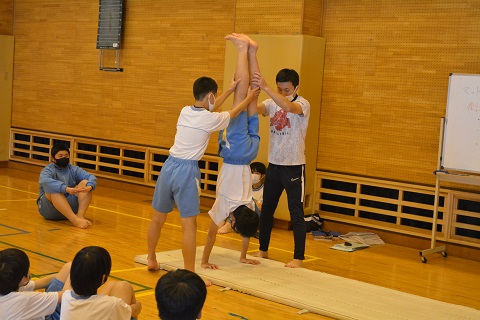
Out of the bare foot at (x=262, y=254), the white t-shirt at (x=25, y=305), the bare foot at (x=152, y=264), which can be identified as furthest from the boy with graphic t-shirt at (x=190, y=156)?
the white t-shirt at (x=25, y=305)

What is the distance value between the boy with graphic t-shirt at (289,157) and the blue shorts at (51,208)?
2.23 m

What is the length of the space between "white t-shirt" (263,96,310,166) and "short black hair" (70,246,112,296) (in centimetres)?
297

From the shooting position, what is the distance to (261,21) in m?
7.83

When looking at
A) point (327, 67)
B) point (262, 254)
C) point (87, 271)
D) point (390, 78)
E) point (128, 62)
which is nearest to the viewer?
point (87, 271)

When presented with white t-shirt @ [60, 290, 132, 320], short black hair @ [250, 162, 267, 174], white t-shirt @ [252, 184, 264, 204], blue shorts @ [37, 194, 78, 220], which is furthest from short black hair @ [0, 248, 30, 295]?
short black hair @ [250, 162, 267, 174]

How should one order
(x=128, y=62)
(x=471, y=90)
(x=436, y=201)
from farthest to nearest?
1. (x=128, y=62)
2. (x=436, y=201)
3. (x=471, y=90)

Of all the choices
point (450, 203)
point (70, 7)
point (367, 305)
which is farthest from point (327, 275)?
point (70, 7)

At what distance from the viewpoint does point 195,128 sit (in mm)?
5027

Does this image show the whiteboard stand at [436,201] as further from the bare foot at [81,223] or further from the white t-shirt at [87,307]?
the white t-shirt at [87,307]

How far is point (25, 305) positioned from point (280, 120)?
3228 millimetres

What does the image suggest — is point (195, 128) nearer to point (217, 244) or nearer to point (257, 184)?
point (217, 244)

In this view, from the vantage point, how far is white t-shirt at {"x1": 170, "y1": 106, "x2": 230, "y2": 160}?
5.00 meters

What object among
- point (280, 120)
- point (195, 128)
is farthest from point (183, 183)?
point (280, 120)

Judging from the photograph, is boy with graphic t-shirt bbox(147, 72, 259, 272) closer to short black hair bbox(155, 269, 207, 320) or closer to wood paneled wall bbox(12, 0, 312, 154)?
short black hair bbox(155, 269, 207, 320)
